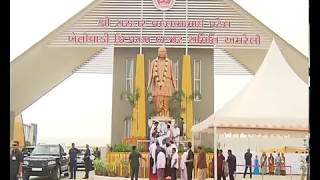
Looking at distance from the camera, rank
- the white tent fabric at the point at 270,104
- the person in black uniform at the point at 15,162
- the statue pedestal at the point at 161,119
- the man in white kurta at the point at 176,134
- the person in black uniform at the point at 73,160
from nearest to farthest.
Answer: the white tent fabric at the point at 270,104 → the person in black uniform at the point at 15,162 → the person in black uniform at the point at 73,160 → the man in white kurta at the point at 176,134 → the statue pedestal at the point at 161,119

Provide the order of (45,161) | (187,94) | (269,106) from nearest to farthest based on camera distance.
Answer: (269,106)
(45,161)
(187,94)

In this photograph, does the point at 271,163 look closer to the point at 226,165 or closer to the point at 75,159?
the point at 226,165

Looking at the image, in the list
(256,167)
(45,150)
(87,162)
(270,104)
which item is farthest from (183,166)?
(45,150)

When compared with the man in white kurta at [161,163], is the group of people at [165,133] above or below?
above

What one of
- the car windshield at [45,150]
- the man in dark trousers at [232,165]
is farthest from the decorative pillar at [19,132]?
the man in dark trousers at [232,165]

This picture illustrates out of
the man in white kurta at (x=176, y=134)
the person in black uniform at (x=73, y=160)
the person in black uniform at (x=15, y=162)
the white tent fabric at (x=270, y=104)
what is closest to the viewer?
the white tent fabric at (x=270, y=104)

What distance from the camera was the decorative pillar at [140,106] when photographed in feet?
19.4

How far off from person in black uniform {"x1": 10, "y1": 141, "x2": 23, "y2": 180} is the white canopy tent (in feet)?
6.31

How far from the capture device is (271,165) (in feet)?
19.0

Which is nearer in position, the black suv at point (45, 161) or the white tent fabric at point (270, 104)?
the white tent fabric at point (270, 104)

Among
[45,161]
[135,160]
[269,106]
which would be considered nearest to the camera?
[269,106]

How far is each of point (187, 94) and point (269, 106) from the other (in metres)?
0.92

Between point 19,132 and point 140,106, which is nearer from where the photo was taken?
point 19,132

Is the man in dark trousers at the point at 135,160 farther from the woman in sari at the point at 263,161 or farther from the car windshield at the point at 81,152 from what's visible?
the woman in sari at the point at 263,161
